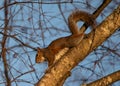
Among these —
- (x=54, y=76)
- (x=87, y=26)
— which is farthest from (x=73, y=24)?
(x=54, y=76)

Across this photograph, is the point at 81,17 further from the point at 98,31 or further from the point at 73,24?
the point at 98,31

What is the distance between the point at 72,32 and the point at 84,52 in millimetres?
1006

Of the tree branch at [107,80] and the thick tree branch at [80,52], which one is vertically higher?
the thick tree branch at [80,52]

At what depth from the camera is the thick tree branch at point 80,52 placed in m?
2.02

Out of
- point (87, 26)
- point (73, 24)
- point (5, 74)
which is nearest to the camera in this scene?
point (5, 74)

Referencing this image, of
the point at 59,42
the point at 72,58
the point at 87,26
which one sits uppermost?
the point at 87,26

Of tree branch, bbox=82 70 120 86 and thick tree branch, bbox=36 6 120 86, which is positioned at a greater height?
thick tree branch, bbox=36 6 120 86

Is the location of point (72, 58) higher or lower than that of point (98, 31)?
lower

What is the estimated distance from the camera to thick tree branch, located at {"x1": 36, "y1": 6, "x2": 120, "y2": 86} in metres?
2.02

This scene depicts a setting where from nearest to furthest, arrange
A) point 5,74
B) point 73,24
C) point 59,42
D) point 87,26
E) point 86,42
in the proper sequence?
point 86,42, point 5,74, point 87,26, point 73,24, point 59,42

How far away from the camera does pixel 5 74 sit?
2250mm

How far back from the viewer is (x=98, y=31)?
6.95 feet

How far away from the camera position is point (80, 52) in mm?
2088

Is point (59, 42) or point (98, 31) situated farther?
point (59, 42)
